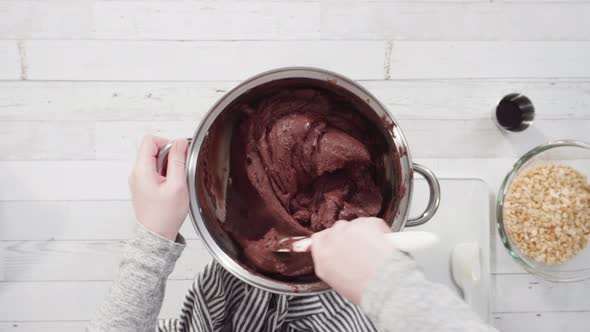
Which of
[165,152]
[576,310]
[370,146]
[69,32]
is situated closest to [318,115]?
[370,146]

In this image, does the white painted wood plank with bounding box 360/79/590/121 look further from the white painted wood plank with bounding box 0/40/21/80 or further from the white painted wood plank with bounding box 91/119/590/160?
the white painted wood plank with bounding box 0/40/21/80

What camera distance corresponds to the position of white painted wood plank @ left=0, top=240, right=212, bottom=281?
1.11 metres

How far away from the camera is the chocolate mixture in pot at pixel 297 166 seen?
0.82m

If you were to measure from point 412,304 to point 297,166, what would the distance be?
389mm

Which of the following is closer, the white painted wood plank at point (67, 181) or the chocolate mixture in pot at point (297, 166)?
the chocolate mixture in pot at point (297, 166)

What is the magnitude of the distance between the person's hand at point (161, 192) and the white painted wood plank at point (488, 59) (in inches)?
25.8

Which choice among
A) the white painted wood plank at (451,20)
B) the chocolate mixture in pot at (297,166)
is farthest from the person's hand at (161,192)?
the white painted wood plank at (451,20)

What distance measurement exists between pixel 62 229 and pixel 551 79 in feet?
4.55

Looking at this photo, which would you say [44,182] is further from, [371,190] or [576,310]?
[576,310]

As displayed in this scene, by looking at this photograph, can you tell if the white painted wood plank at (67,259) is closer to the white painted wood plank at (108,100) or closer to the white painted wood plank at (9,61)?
the white painted wood plank at (108,100)

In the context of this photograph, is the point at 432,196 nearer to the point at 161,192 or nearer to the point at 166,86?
the point at 161,192

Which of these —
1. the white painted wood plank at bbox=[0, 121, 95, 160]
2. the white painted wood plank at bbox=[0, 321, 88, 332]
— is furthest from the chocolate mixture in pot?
the white painted wood plank at bbox=[0, 321, 88, 332]

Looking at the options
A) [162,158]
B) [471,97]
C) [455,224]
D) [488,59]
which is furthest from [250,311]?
[488,59]

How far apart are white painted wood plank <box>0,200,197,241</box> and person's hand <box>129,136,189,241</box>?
0.38 metres
